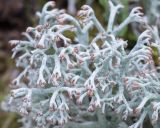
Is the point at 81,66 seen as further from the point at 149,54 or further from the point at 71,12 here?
the point at 71,12

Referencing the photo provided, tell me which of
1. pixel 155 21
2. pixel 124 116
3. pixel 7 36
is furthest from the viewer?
pixel 7 36

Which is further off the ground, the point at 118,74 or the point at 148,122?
the point at 118,74

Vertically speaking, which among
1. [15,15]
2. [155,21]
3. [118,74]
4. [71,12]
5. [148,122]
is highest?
[15,15]

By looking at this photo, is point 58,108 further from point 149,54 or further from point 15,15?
point 15,15

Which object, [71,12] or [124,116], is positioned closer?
[124,116]

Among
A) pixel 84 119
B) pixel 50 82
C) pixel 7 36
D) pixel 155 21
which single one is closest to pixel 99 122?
pixel 84 119

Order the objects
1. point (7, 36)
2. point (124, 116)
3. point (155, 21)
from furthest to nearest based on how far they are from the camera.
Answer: point (7, 36) → point (155, 21) → point (124, 116)
